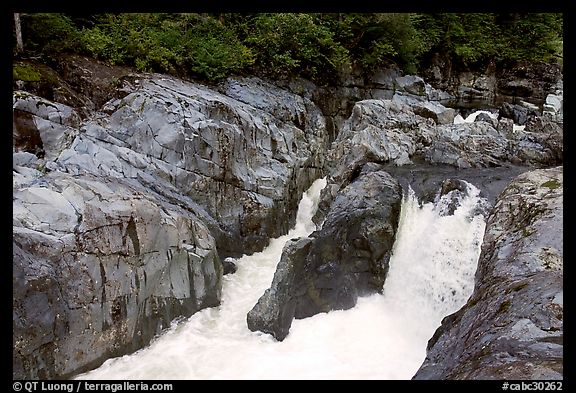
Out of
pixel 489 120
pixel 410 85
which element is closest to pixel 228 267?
pixel 489 120

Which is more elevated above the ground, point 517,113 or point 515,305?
point 517,113

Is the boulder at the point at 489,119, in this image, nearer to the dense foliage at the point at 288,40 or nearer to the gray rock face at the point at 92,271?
the dense foliage at the point at 288,40

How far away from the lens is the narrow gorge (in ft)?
21.4

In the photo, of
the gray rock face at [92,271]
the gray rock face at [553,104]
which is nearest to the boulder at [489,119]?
the gray rock face at [553,104]

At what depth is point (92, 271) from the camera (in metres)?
8.06

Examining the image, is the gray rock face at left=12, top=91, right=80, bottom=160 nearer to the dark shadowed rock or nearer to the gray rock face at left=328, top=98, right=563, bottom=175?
the dark shadowed rock

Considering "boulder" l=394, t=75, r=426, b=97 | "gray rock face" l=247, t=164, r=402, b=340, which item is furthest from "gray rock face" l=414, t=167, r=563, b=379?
"boulder" l=394, t=75, r=426, b=97

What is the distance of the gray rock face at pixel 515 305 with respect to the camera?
13.3 feet

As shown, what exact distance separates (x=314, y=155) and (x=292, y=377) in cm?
1075

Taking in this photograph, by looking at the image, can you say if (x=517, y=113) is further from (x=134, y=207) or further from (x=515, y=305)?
(x=134, y=207)

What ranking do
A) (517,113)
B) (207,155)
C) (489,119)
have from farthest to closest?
(517,113) < (489,119) < (207,155)

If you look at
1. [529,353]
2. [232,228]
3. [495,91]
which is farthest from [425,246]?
[495,91]

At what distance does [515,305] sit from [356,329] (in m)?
5.37

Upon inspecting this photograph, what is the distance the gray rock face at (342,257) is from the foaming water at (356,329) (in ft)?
1.04
